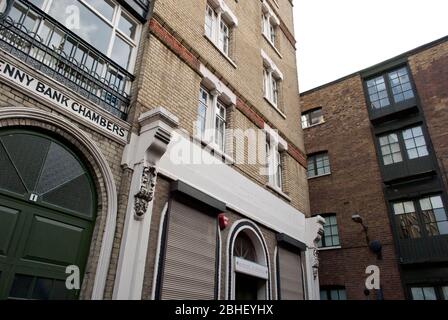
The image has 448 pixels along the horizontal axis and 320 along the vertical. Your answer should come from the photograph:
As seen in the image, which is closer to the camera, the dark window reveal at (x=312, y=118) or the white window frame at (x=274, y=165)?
the white window frame at (x=274, y=165)

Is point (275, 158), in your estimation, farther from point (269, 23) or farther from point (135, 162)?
point (269, 23)

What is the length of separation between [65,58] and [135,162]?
87.1 inches

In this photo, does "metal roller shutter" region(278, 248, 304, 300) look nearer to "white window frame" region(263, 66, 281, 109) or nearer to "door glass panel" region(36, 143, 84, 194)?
"white window frame" region(263, 66, 281, 109)

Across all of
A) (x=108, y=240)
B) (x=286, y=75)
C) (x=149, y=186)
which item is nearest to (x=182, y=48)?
(x=149, y=186)

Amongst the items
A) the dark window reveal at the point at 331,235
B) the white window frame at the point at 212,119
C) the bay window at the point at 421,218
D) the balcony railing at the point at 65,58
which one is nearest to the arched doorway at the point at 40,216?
the balcony railing at the point at 65,58

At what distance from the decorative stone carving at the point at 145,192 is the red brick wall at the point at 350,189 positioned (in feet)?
40.4

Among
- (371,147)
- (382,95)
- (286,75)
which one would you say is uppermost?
(382,95)

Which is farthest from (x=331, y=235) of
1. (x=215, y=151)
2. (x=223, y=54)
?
(x=223, y=54)

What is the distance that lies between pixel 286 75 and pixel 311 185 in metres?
6.70

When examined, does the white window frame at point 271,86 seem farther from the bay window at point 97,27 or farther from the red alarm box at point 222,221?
the bay window at point 97,27

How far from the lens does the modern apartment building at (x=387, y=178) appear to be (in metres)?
14.4

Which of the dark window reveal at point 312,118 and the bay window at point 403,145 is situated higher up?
the dark window reveal at point 312,118

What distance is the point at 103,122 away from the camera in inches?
248

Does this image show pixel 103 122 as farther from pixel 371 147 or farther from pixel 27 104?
pixel 371 147
